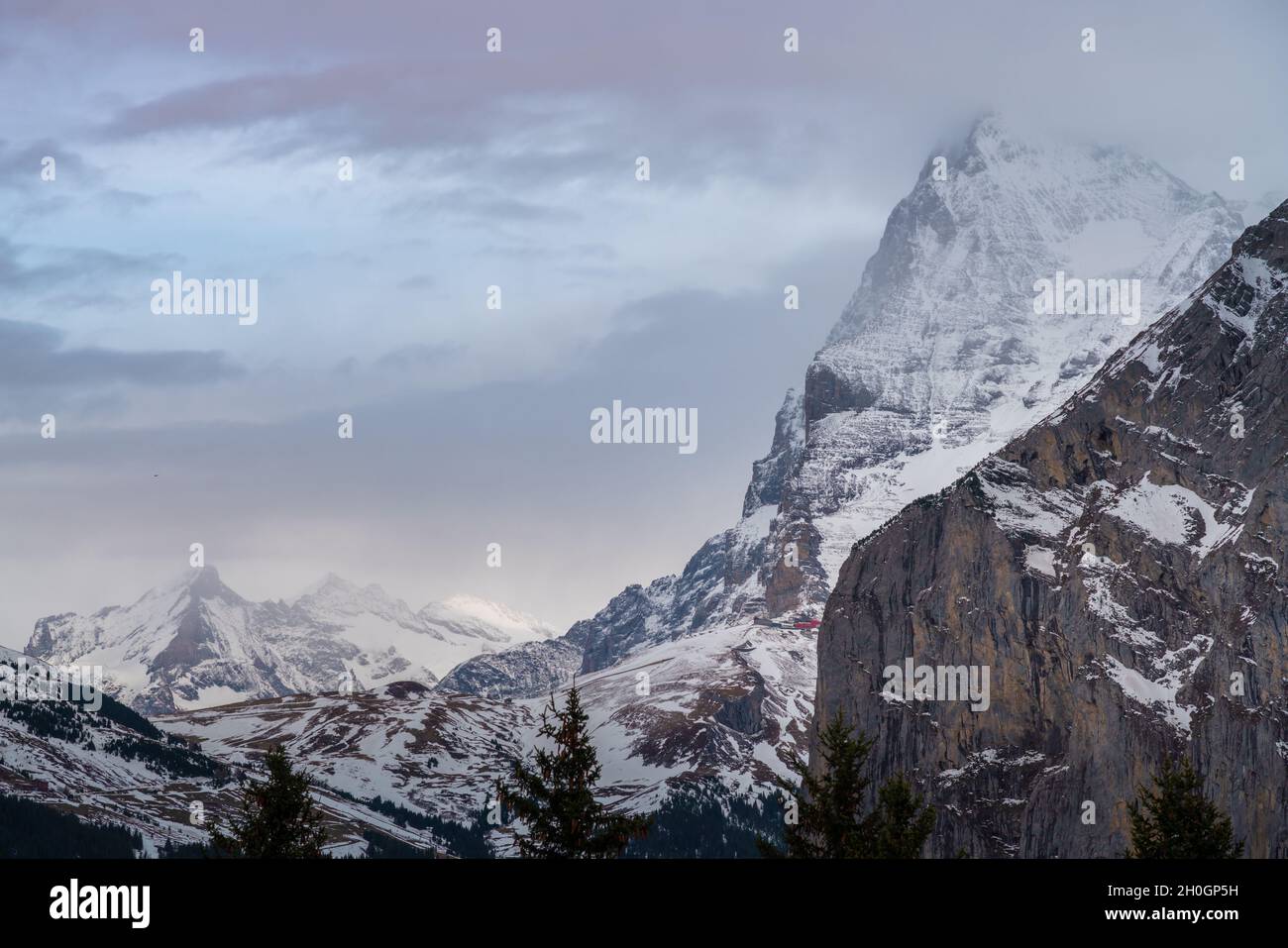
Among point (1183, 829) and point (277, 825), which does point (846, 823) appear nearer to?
point (1183, 829)

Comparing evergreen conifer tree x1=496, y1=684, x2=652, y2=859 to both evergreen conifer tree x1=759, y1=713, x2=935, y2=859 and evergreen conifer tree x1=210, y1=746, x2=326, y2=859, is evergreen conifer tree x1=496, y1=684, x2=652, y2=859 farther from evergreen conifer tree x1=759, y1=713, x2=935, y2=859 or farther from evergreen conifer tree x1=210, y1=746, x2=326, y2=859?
evergreen conifer tree x1=210, y1=746, x2=326, y2=859

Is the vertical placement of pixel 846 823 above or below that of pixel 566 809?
below

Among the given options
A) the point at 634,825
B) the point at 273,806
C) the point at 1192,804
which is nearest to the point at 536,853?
the point at 634,825

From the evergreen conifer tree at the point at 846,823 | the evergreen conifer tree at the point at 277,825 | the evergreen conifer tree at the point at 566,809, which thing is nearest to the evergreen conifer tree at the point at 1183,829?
the evergreen conifer tree at the point at 846,823

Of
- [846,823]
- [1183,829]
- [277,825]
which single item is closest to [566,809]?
[846,823]

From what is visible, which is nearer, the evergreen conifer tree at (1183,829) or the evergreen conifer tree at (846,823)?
the evergreen conifer tree at (846,823)

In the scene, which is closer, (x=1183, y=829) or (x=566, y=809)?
(x=566, y=809)

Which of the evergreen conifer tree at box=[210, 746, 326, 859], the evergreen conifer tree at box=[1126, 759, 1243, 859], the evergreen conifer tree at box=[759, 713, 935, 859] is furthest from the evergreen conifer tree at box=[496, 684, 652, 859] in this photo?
the evergreen conifer tree at box=[1126, 759, 1243, 859]

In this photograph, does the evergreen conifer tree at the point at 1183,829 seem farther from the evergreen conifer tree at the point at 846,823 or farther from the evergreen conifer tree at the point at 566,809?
the evergreen conifer tree at the point at 566,809

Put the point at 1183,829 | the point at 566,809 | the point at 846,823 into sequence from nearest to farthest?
the point at 566,809 → the point at 846,823 → the point at 1183,829
